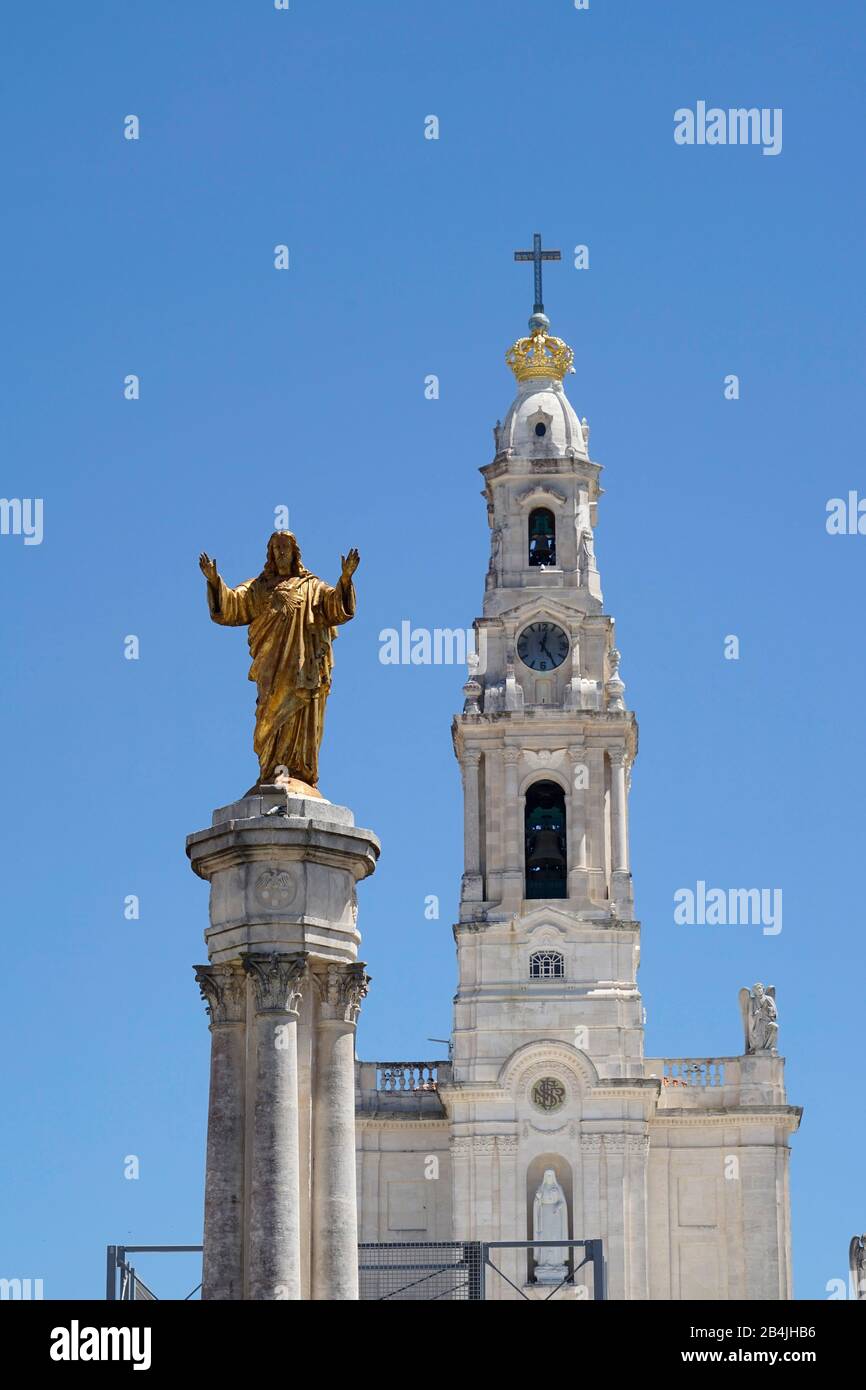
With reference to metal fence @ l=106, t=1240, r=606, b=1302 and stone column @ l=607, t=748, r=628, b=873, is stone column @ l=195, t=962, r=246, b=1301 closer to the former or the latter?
metal fence @ l=106, t=1240, r=606, b=1302

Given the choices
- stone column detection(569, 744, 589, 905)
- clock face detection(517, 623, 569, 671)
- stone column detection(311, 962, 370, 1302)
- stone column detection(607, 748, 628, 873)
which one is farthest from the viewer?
clock face detection(517, 623, 569, 671)

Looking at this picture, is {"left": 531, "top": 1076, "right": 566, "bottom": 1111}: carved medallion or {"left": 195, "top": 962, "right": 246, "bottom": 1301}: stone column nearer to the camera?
{"left": 195, "top": 962, "right": 246, "bottom": 1301}: stone column

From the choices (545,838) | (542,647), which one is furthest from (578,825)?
(542,647)

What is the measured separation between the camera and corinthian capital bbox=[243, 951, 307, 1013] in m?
27.9

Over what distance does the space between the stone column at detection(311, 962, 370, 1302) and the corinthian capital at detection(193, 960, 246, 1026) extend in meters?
0.78

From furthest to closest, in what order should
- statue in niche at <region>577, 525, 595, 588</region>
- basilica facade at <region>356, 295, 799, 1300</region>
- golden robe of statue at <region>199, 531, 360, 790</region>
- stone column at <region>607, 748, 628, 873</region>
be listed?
1. statue in niche at <region>577, 525, 595, 588</region>
2. stone column at <region>607, 748, 628, 873</region>
3. basilica facade at <region>356, 295, 799, 1300</region>
4. golden robe of statue at <region>199, 531, 360, 790</region>

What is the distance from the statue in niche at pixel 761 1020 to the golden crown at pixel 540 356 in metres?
18.4

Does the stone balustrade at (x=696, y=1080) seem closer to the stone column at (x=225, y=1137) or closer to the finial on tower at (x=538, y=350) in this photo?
the finial on tower at (x=538, y=350)

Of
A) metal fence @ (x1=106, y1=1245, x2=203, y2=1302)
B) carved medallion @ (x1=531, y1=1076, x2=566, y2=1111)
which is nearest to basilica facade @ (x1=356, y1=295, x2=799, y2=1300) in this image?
carved medallion @ (x1=531, y1=1076, x2=566, y2=1111)

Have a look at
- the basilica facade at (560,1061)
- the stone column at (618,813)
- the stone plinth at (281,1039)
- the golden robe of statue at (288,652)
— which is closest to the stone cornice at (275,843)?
the stone plinth at (281,1039)

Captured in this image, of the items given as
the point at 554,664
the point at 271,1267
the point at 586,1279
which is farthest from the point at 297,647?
the point at 554,664

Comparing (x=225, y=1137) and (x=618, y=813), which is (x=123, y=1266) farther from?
(x=618, y=813)

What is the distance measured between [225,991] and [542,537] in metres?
50.8

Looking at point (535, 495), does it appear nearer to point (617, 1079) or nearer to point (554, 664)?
point (554, 664)
